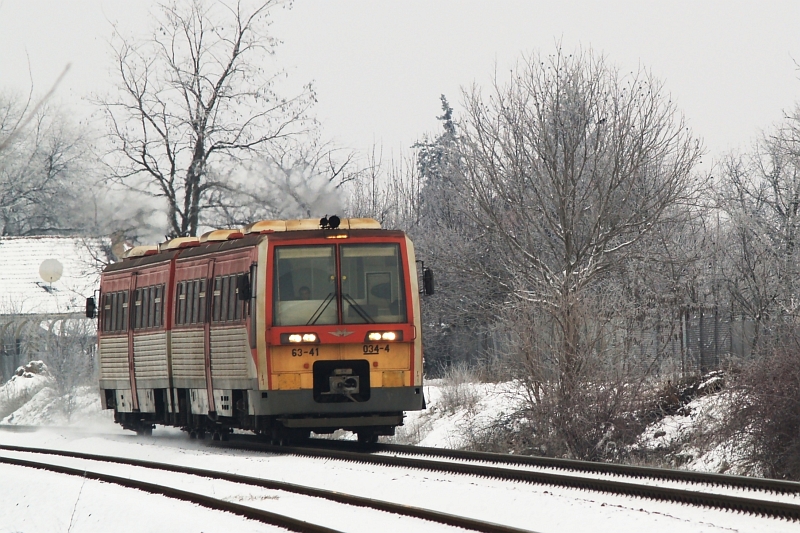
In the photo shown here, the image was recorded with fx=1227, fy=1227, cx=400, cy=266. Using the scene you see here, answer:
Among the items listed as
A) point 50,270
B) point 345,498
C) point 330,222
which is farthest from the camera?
point 50,270

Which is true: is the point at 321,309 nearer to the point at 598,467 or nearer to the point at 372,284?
the point at 372,284

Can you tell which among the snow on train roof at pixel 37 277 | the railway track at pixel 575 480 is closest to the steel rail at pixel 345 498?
the railway track at pixel 575 480

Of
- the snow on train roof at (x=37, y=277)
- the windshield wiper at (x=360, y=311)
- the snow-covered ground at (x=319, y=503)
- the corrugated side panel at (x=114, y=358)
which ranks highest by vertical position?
the snow on train roof at (x=37, y=277)

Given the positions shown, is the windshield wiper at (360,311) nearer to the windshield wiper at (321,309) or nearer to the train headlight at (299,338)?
the windshield wiper at (321,309)

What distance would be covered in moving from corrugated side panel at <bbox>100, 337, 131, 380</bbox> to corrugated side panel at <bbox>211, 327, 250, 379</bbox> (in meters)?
4.90

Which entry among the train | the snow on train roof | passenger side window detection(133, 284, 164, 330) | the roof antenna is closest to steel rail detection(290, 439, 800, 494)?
the train

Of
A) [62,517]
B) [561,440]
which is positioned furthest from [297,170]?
[62,517]

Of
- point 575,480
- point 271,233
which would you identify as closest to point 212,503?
point 575,480

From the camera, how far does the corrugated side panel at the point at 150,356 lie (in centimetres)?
2095

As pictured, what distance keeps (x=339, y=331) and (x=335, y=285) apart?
2.32ft

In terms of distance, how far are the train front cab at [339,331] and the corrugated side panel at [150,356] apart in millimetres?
4316

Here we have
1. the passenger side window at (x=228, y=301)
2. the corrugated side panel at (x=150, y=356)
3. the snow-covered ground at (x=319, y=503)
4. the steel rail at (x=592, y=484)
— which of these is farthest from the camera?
the corrugated side panel at (x=150, y=356)

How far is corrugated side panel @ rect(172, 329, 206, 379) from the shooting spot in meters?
19.3

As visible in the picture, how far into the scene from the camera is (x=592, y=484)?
38.5 ft
